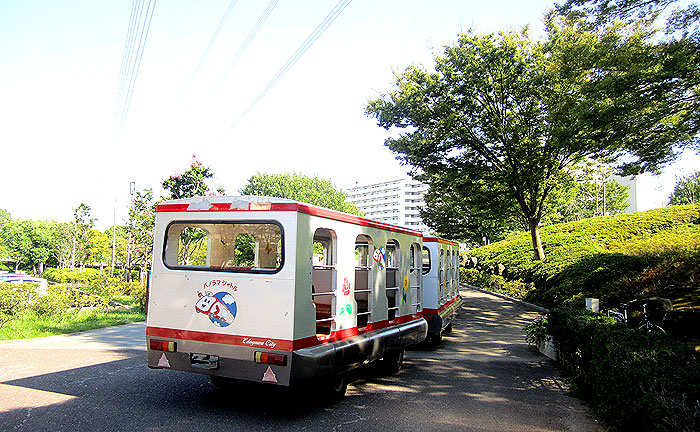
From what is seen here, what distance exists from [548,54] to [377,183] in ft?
422

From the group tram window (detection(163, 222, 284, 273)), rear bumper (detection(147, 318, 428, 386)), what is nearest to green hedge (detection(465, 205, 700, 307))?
rear bumper (detection(147, 318, 428, 386))

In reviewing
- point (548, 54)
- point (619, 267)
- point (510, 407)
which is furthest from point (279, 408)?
point (548, 54)

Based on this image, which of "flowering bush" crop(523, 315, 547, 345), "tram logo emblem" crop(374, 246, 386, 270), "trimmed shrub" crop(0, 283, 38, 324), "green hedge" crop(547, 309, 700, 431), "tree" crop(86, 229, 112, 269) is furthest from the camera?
"tree" crop(86, 229, 112, 269)

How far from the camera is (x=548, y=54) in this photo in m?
16.2

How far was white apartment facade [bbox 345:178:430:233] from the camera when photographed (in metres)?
130

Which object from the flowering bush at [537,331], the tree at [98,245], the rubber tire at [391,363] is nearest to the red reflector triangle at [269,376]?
the rubber tire at [391,363]

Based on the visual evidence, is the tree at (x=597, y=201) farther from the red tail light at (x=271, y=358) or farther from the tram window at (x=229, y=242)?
the red tail light at (x=271, y=358)

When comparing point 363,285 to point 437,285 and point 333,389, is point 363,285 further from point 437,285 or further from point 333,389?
point 333,389

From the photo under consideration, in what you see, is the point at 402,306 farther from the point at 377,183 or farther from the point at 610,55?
the point at 377,183

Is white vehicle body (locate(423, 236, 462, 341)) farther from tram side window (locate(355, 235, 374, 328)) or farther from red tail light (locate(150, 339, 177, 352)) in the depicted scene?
red tail light (locate(150, 339, 177, 352))

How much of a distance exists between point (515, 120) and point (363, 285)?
1121 centimetres

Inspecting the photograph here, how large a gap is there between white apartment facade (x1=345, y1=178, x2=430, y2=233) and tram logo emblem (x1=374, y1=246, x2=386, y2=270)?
11519cm

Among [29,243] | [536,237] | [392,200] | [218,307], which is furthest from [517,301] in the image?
[392,200]

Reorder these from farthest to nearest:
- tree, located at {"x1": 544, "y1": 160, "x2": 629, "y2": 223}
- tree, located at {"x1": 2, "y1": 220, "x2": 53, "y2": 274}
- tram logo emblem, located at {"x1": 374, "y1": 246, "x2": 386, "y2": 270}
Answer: tree, located at {"x1": 2, "y1": 220, "x2": 53, "y2": 274}, tree, located at {"x1": 544, "y1": 160, "x2": 629, "y2": 223}, tram logo emblem, located at {"x1": 374, "y1": 246, "x2": 386, "y2": 270}
